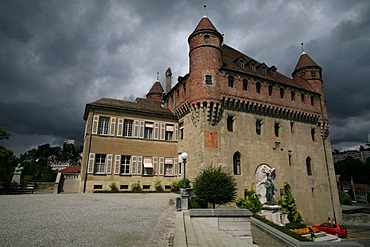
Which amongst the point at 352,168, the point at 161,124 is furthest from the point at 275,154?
the point at 352,168

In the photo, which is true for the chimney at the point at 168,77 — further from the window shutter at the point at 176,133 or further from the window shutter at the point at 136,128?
the window shutter at the point at 136,128

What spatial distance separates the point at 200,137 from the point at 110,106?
10.3 m

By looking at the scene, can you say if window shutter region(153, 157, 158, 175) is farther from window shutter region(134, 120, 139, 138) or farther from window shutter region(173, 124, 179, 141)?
window shutter region(173, 124, 179, 141)

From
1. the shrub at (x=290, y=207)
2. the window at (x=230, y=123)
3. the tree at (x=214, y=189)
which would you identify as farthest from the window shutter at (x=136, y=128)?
the shrub at (x=290, y=207)

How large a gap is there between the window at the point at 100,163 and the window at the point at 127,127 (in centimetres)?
328

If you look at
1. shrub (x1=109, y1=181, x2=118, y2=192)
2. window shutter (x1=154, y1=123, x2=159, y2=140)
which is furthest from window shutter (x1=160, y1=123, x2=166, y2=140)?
shrub (x1=109, y1=181, x2=118, y2=192)

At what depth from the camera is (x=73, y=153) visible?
125 meters

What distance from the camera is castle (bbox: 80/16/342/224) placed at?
2256 cm

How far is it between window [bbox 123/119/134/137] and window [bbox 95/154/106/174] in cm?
328

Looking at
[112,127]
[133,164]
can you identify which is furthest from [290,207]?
[112,127]

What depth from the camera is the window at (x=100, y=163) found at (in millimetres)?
22812

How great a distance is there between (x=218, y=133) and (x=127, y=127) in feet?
32.9

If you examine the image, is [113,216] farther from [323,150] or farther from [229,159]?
[323,150]

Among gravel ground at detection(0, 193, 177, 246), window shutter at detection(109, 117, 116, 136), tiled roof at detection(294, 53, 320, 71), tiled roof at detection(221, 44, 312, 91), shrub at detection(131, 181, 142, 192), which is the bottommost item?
gravel ground at detection(0, 193, 177, 246)
